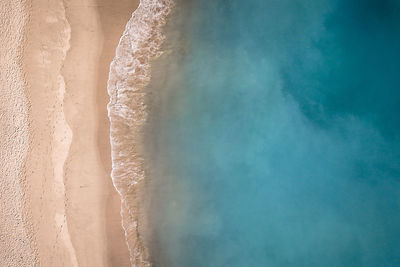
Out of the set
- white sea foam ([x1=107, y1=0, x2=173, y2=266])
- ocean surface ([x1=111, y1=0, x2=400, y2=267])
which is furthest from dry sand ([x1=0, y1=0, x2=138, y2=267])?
ocean surface ([x1=111, y1=0, x2=400, y2=267])

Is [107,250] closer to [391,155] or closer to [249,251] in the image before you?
[249,251]

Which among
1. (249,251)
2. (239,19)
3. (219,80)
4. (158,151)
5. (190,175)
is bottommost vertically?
(249,251)

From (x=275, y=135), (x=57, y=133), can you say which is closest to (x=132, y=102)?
(x=57, y=133)

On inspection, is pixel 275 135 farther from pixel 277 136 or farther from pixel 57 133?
pixel 57 133

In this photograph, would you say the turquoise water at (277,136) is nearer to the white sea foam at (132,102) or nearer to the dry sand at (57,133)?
the white sea foam at (132,102)

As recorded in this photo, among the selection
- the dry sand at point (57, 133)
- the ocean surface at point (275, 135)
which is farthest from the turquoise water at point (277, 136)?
the dry sand at point (57, 133)

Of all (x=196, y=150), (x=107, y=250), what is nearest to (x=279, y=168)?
(x=196, y=150)
